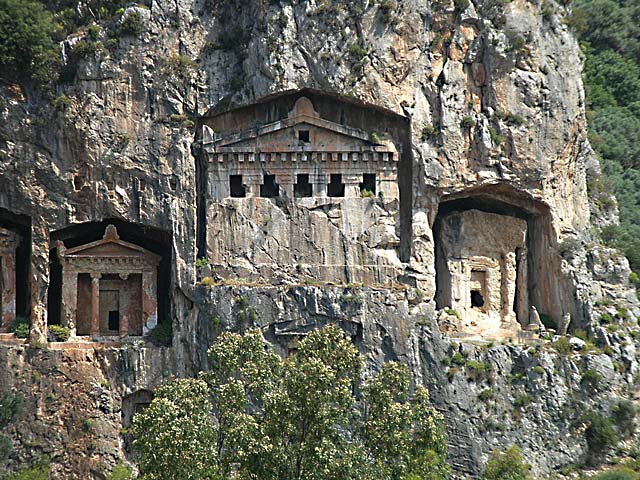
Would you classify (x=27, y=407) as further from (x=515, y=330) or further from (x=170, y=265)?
(x=515, y=330)

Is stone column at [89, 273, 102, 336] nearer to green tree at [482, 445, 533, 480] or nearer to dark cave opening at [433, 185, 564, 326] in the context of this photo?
dark cave opening at [433, 185, 564, 326]

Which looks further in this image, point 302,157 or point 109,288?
point 109,288

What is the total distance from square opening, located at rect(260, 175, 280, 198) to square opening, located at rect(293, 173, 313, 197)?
2.75ft

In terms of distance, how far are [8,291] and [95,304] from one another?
381cm

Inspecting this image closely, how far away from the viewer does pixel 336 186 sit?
186ft

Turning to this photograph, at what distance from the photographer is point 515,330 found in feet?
184

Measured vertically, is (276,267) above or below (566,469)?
above

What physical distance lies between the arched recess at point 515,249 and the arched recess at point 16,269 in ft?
57.8

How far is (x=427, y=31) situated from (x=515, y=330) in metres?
12.9

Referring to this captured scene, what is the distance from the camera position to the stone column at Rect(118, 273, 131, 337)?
57688mm

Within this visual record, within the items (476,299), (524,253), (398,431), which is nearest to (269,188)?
(476,299)

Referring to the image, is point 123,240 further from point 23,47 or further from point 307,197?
point 23,47

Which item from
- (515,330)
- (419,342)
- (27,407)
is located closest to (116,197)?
(27,407)

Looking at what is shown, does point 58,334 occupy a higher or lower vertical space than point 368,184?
lower
